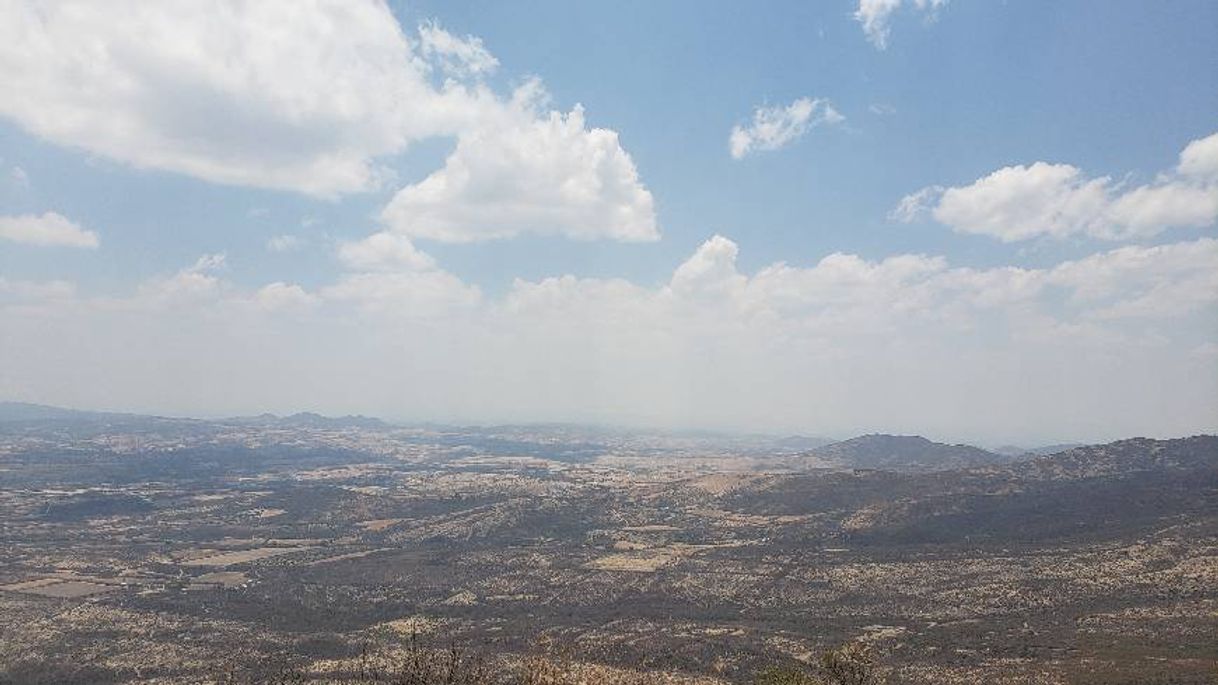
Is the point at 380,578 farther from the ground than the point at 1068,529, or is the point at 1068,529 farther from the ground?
the point at 1068,529

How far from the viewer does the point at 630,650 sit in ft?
321

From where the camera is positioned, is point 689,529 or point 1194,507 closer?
point 1194,507

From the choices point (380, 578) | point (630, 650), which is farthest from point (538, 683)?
point (380, 578)

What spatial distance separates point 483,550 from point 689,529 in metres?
51.5

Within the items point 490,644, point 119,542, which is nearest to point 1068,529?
point 490,644

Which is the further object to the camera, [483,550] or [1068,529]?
[483,550]

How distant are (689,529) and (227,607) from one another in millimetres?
106748

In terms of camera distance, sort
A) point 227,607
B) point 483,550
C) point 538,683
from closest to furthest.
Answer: point 538,683
point 227,607
point 483,550

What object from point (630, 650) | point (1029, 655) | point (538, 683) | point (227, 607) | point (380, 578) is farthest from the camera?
point (380, 578)

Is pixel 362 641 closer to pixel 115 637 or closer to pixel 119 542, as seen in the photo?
pixel 115 637

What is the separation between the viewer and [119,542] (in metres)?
191

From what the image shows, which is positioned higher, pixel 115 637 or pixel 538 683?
pixel 538 683

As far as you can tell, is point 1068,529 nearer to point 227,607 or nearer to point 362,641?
point 362,641

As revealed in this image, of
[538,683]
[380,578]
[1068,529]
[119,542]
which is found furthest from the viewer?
[119,542]
